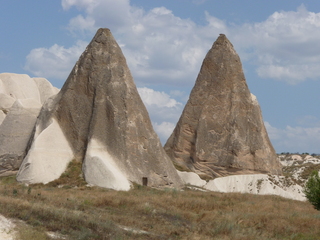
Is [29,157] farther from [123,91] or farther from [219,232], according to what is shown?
[219,232]

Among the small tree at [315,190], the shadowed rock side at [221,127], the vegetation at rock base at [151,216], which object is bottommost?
the vegetation at rock base at [151,216]

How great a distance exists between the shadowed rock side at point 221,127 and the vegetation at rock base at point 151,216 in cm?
1273

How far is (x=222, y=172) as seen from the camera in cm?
3503

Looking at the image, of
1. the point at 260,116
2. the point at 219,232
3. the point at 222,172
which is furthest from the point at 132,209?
the point at 260,116

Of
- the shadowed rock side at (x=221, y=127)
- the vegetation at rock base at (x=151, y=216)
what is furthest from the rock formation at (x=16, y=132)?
the shadowed rock side at (x=221, y=127)

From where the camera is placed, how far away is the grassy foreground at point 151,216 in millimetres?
12703

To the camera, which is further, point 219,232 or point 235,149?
point 235,149

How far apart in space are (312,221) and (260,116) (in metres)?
19.8

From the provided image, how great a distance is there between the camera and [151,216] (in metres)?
16.1

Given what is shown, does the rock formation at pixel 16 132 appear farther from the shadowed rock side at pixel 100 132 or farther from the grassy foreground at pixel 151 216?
the grassy foreground at pixel 151 216

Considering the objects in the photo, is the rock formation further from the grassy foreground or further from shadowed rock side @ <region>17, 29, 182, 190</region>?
the grassy foreground

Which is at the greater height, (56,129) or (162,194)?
(56,129)

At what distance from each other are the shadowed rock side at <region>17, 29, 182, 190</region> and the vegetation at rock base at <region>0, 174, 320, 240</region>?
154 cm

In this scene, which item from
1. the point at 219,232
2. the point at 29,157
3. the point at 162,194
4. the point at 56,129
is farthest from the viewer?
the point at 56,129
